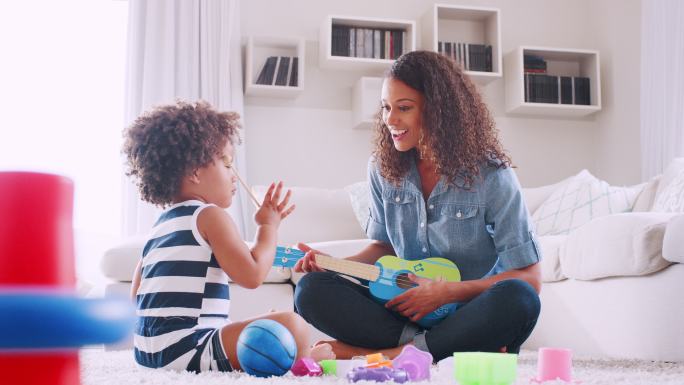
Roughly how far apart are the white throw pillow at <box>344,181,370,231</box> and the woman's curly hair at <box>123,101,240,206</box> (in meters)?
1.59

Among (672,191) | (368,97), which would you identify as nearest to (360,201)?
(368,97)

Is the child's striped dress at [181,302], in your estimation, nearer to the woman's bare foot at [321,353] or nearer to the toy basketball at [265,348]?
the toy basketball at [265,348]

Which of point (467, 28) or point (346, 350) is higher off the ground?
point (467, 28)

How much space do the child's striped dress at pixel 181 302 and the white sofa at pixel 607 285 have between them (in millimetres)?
1021

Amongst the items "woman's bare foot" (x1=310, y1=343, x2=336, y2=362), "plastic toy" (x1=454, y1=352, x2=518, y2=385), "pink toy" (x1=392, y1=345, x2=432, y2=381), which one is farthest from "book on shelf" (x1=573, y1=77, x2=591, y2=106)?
"plastic toy" (x1=454, y1=352, x2=518, y2=385)

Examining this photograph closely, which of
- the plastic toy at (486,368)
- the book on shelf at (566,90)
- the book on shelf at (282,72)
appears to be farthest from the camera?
the book on shelf at (566,90)

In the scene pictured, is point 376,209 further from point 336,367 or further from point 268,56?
point 268,56

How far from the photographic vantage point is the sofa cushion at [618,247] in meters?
1.75

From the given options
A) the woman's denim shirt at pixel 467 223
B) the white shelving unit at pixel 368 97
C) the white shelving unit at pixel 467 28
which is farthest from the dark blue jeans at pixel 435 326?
the white shelving unit at pixel 467 28

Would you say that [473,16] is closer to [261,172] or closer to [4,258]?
[261,172]

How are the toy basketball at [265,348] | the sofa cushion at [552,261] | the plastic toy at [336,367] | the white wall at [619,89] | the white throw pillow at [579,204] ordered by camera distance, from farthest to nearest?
the white wall at [619,89]
the white throw pillow at [579,204]
the sofa cushion at [552,261]
the plastic toy at [336,367]
the toy basketball at [265,348]

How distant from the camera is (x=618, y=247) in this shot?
1831 mm

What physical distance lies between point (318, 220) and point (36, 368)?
2.68 metres

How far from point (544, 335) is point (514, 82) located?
1.85m
